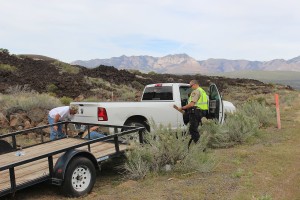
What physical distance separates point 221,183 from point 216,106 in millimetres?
3806

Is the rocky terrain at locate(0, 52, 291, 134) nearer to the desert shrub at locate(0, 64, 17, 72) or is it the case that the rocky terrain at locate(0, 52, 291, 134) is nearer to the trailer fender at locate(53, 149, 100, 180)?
the desert shrub at locate(0, 64, 17, 72)

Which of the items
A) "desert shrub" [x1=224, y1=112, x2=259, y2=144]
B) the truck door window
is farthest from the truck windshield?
"desert shrub" [x1=224, y1=112, x2=259, y2=144]

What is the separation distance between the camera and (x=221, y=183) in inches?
247

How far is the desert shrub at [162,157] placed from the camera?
658 centimetres

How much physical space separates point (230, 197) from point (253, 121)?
537 cm

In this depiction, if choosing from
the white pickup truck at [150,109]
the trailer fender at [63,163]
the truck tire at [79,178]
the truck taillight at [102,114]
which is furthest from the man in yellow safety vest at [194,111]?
the trailer fender at [63,163]

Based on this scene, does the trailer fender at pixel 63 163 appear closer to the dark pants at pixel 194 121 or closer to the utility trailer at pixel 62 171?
the utility trailer at pixel 62 171

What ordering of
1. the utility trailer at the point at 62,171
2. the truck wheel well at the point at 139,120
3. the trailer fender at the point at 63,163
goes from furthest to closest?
the truck wheel well at the point at 139,120 → the trailer fender at the point at 63,163 → the utility trailer at the point at 62,171

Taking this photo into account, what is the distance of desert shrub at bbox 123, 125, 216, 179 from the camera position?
658cm

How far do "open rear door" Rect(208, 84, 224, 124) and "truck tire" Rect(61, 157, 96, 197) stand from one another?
485cm

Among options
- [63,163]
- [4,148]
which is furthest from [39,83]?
[63,163]

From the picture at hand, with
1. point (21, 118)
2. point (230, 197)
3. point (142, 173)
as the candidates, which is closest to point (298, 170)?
point (230, 197)

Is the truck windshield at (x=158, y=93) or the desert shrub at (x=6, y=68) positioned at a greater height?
the desert shrub at (x=6, y=68)

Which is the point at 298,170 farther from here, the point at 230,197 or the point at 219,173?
the point at 230,197
